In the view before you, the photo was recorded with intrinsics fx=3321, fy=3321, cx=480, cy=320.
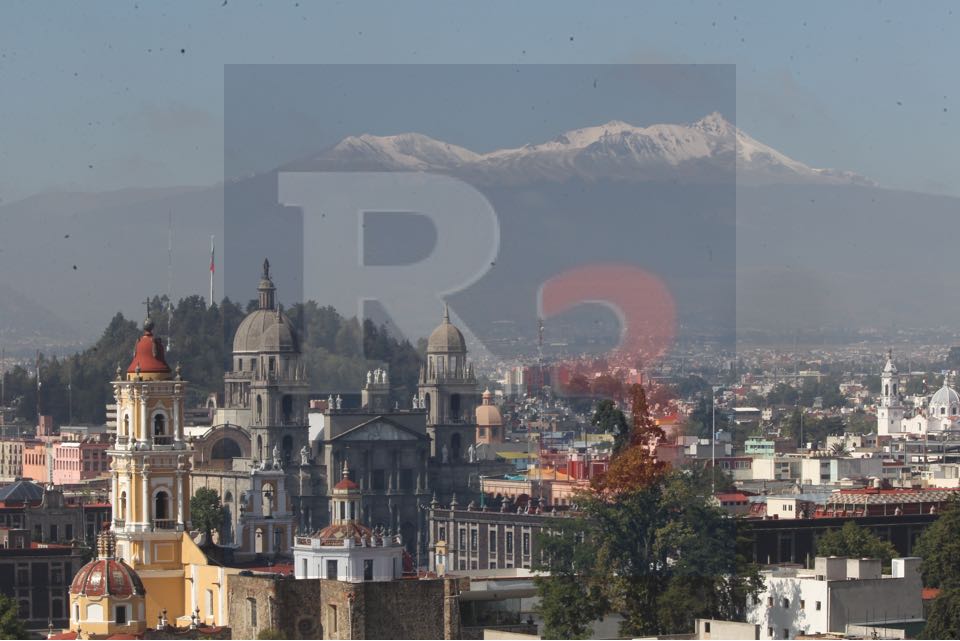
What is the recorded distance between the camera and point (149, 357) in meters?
71.2

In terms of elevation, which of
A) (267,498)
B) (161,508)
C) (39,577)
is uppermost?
(161,508)

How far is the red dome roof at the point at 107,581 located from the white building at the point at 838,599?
11763mm

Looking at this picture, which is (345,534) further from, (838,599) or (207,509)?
(207,509)

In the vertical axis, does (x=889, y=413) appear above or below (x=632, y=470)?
above

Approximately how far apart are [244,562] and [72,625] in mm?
9941

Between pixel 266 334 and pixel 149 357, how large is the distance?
2530 inches

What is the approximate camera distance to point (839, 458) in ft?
437

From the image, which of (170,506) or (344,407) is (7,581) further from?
(344,407)

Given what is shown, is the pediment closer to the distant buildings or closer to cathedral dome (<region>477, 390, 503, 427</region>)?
cathedral dome (<region>477, 390, 503, 427</region>)

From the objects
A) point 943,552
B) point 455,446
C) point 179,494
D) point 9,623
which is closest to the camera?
point 9,623

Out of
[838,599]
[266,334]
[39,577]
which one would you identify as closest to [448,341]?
[266,334]

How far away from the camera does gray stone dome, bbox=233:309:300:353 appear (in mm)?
134750

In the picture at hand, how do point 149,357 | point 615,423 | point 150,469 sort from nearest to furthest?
point 150,469
point 149,357
point 615,423

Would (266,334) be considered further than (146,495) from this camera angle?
Yes
